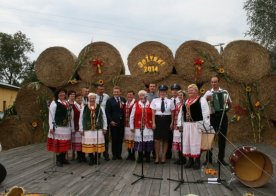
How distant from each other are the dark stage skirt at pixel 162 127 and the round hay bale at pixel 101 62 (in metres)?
3.02

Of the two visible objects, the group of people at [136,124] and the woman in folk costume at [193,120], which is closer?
the woman in folk costume at [193,120]

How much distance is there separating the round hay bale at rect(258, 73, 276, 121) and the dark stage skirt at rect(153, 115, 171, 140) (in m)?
3.39

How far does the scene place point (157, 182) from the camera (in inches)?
226

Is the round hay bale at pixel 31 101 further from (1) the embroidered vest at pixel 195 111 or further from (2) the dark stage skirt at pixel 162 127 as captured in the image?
(1) the embroidered vest at pixel 195 111

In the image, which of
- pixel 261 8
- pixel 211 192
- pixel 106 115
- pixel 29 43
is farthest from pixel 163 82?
pixel 29 43

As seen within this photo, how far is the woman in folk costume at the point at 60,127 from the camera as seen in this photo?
279 inches

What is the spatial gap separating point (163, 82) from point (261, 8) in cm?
1343

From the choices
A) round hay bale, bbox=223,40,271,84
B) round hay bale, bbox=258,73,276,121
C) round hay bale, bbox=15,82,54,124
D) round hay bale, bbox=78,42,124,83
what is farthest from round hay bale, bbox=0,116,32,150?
round hay bale, bbox=258,73,276,121

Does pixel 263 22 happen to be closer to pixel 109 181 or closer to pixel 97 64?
pixel 97 64

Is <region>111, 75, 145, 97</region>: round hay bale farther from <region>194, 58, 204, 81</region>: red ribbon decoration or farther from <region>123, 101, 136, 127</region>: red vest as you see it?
<region>123, 101, 136, 127</region>: red vest

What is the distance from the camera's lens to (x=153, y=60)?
31.7ft

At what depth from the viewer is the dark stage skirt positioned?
7.21m

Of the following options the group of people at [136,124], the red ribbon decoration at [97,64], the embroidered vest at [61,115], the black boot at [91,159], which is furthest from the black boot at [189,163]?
the red ribbon decoration at [97,64]

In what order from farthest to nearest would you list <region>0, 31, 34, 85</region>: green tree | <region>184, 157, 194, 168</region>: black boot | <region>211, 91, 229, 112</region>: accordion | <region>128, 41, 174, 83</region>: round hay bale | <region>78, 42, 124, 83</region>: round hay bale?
<region>0, 31, 34, 85</region>: green tree
<region>78, 42, 124, 83</region>: round hay bale
<region>128, 41, 174, 83</region>: round hay bale
<region>184, 157, 194, 168</region>: black boot
<region>211, 91, 229, 112</region>: accordion
